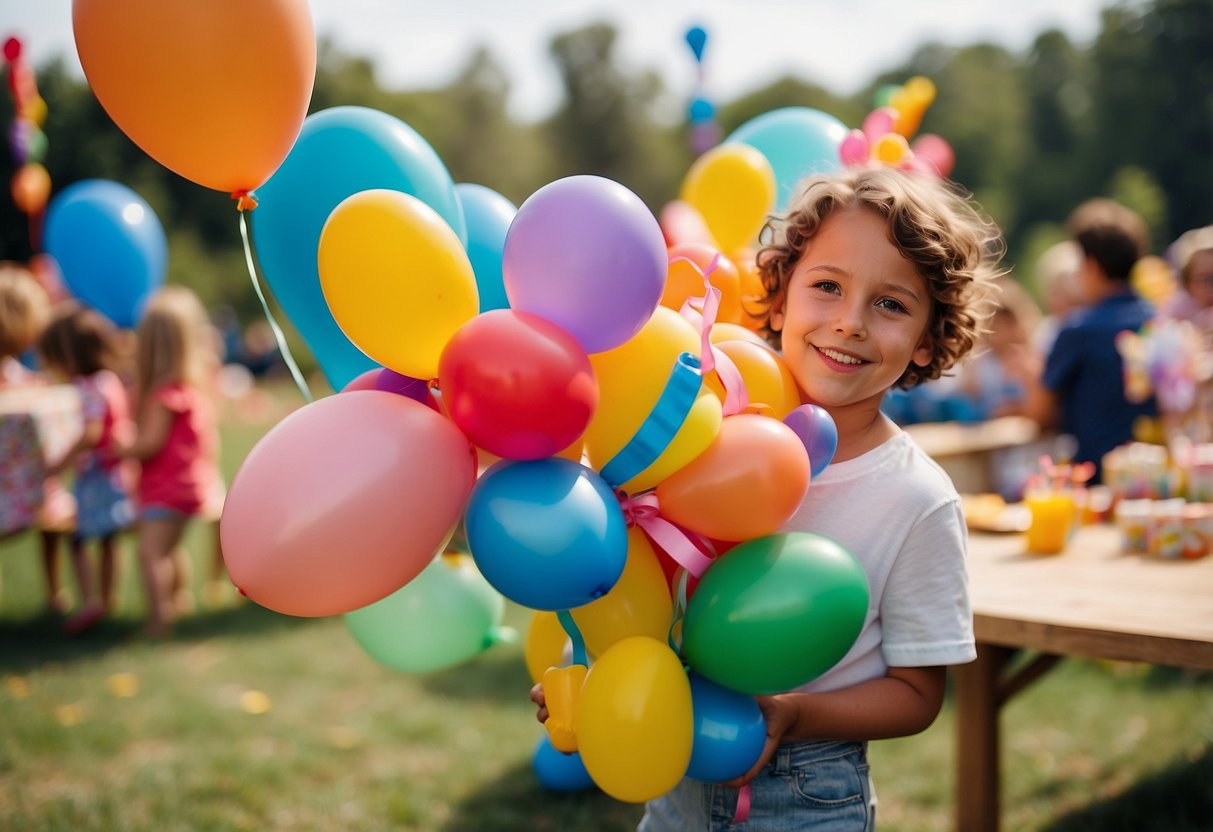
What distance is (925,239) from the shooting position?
1452mm

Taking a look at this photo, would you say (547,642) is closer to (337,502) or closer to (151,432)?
(337,502)

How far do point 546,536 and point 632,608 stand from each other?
0.25m

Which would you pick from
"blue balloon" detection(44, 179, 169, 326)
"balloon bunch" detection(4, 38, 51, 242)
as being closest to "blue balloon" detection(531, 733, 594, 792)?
"blue balloon" detection(44, 179, 169, 326)

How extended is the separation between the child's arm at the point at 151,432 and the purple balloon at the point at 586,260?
4020 mm

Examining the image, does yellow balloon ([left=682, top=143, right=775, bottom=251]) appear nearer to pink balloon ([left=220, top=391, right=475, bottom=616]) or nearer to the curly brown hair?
the curly brown hair

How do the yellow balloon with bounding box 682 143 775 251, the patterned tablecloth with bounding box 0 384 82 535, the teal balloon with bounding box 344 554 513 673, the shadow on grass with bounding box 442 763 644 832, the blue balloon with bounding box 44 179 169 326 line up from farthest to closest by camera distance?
1. the blue balloon with bounding box 44 179 169 326
2. the patterned tablecloth with bounding box 0 384 82 535
3. the shadow on grass with bounding box 442 763 644 832
4. the yellow balloon with bounding box 682 143 775 251
5. the teal balloon with bounding box 344 554 513 673

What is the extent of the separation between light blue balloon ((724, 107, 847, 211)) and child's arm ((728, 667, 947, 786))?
46.9 inches

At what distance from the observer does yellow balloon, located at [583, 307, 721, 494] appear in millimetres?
1315

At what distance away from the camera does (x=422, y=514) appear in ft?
4.05

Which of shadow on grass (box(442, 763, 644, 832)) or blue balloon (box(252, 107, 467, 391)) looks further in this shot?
shadow on grass (box(442, 763, 644, 832))

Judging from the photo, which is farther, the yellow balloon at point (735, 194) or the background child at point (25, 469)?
the background child at point (25, 469)

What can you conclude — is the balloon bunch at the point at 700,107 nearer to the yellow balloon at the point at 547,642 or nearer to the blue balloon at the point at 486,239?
the blue balloon at the point at 486,239

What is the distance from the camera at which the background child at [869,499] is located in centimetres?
143

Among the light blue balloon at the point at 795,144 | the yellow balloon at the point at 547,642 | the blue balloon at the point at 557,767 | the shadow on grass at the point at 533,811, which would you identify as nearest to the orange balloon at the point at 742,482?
the yellow balloon at the point at 547,642
